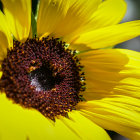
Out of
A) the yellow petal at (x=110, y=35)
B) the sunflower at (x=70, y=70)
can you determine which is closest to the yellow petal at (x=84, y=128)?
the sunflower at (x=70, y=70)

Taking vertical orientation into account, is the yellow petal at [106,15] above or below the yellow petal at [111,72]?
above

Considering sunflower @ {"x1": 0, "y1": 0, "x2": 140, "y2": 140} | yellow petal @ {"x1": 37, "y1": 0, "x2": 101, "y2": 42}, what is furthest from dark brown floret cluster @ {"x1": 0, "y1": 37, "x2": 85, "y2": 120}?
yellow petal @ {"x1": 37, "y1": 0, "x2": 101, "y2": 42}

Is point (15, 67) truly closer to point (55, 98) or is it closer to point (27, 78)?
point (27, 78)

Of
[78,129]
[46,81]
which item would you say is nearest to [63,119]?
[78,129]

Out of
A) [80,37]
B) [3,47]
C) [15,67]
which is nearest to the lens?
[3,47]

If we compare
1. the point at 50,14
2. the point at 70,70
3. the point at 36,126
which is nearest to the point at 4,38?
the point at 50,14

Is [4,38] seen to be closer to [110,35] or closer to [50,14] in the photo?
[50,14]

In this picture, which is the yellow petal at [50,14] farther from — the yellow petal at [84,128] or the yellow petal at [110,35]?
the yellow petal at [84,128]
